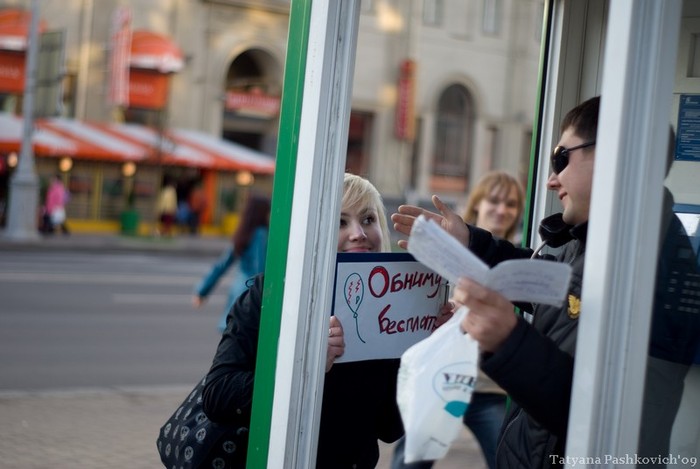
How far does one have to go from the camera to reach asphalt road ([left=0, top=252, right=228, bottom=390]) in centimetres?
1006

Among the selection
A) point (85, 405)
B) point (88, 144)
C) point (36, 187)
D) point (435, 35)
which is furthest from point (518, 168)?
point (85, 405)

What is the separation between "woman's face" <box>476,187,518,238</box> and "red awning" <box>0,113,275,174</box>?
23664 mm

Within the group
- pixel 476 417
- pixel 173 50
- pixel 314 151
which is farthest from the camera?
pixel 173 50

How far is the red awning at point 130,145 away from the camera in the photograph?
28734mm

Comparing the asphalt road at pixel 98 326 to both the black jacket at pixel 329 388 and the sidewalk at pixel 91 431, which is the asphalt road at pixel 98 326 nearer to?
the sidewalk at pixel 91 431

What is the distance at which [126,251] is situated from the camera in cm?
2680

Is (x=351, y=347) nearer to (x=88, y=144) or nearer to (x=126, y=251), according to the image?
(x=126, y=251)

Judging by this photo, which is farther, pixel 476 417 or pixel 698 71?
pixel 476 417

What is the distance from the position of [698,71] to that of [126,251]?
24.8m

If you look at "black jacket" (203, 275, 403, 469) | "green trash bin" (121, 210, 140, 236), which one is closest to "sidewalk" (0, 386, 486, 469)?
"black jacket" (203, 275, 403, 469)

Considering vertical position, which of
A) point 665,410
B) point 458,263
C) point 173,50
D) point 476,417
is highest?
point 173,50

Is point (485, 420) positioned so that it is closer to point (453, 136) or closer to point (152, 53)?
point (152, 53)

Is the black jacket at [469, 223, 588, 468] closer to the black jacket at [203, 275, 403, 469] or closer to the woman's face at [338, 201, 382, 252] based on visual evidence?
the black jacket at [203, 275, 403, 469]

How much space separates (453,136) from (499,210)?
32.0 m
